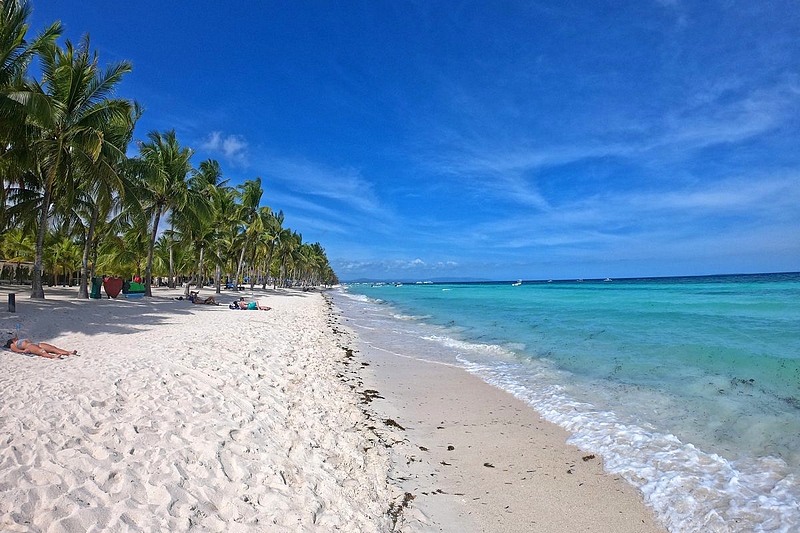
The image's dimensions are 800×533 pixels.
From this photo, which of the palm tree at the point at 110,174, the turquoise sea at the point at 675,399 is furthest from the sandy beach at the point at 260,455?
the palm tree at the point at 110,174

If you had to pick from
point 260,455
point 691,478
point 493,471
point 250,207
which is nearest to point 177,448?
point 260,455

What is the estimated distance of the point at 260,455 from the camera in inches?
171

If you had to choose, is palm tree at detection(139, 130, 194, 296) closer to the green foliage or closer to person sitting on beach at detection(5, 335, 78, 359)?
the green foliage

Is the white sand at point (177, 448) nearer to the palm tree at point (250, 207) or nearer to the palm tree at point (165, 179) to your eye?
the palm tree at point (165, 179)

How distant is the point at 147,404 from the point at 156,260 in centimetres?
4656

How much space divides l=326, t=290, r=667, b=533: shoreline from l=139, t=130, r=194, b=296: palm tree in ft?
61.9

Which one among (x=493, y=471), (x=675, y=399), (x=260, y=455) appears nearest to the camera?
(x=260, y=455)

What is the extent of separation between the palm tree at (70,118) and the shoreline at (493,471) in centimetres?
1311

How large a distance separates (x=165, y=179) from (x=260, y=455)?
814 inches

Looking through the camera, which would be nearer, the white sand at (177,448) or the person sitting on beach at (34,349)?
the white sand at (177,448)

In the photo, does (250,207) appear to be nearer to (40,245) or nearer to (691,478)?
(40,245)

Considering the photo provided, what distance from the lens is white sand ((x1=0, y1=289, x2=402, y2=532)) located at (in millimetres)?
3086

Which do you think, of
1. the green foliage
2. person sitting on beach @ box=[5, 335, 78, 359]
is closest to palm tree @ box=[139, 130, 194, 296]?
the green foliage

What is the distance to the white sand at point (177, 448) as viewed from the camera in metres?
3.09
